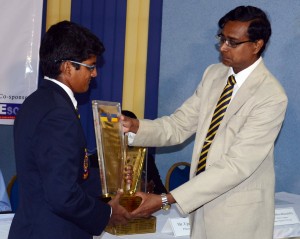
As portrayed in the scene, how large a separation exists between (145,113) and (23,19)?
136 centimetres

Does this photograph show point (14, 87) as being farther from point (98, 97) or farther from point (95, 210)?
point (95, 210)

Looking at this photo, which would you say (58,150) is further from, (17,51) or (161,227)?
(17,51)

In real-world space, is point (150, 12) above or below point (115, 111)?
above

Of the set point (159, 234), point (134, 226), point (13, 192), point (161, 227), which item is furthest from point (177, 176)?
point (134, 226)

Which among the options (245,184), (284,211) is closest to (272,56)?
(284,211)

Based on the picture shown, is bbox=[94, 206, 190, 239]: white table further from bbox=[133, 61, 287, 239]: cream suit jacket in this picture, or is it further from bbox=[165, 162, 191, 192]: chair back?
bbox=[165, 162, 191, 192]: chair back

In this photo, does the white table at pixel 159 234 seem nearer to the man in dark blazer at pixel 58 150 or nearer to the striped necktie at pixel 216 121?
the striped necktie at pixel 216 121

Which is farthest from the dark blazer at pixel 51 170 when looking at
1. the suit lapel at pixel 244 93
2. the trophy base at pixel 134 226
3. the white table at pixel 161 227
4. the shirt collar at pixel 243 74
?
the shirt collar at pixel 243 74

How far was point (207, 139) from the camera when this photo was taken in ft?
8.49

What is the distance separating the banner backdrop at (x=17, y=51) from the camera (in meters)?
4.38

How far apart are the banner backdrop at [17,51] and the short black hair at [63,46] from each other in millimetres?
2353

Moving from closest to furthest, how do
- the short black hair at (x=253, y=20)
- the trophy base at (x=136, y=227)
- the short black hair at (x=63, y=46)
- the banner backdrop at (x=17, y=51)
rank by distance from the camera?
the short black hair at (x=63, y=46) < the short black hair at (x=253, y=20) < the trophy base at (x=136, y=227) < the banner backdrop at (x=17, y=51)

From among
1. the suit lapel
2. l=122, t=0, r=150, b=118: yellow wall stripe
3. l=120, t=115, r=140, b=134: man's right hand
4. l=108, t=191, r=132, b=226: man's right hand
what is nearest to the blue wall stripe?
l=122, t=0, r=150, b=118: yellow wall stripe

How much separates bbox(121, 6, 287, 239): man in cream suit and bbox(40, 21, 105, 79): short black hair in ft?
2.38
